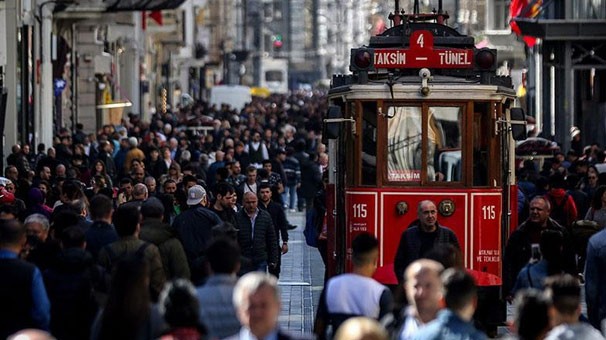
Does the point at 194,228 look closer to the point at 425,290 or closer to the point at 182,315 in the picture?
the point at 425,290

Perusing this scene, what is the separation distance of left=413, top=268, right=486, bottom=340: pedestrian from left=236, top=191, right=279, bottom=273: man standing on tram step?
8.73 m

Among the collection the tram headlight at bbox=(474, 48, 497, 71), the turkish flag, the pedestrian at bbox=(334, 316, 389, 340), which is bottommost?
the pedestrian at bbox=(334, 316, 389, 340)

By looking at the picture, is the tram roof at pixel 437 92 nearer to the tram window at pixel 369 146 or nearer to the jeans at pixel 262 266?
the tram window at pixel 369 146

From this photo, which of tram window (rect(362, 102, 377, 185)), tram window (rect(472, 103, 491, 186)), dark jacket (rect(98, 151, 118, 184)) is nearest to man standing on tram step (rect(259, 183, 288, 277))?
tram window (rect(362, 102, 377, 185))

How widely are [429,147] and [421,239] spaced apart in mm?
2138

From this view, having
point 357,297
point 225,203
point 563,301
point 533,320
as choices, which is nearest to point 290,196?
point 225,203

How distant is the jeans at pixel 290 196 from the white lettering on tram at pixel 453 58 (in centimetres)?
1851

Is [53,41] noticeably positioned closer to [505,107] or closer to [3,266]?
[505,107]

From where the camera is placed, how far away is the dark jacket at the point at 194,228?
16.3m

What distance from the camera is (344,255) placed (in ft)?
58.0

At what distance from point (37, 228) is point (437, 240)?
3285 mm

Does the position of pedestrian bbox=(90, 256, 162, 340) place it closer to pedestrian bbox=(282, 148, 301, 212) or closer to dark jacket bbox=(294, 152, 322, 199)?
dark jacket bbox=(294, 152, 322, 199)

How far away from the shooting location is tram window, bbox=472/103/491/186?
57.1 feet

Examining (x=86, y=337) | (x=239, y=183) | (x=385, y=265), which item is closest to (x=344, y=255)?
(x=385, y=265)
